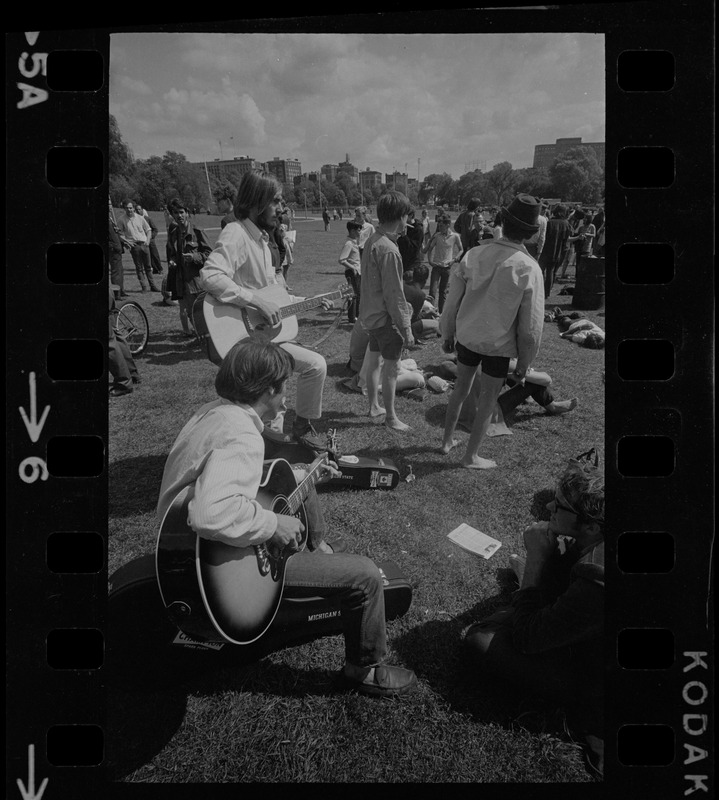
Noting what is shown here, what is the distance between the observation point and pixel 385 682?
2385 millimetres

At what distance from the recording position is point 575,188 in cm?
352

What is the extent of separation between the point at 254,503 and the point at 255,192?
2.53 meters

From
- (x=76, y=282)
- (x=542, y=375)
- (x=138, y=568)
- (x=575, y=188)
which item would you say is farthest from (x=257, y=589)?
(x=542, y=375)

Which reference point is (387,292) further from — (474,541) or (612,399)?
(612,399)

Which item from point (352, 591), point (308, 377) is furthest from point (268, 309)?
point (352, 591)

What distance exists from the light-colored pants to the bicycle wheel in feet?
10.6

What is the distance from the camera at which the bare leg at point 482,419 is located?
3963 millimetres

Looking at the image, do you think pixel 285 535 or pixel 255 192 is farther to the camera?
pixel 255 192

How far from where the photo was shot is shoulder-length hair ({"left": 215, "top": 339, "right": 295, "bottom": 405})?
2205 millimetres

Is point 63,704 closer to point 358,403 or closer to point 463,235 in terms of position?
point 358,403

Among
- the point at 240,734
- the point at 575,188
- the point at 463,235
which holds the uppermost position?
the point at 463,235

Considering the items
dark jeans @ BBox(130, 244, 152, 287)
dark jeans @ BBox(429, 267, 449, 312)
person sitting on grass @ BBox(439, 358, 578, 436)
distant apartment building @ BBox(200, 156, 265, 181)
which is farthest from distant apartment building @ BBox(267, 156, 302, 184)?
dark jeans @ BBox(130, 244, 152, 287)

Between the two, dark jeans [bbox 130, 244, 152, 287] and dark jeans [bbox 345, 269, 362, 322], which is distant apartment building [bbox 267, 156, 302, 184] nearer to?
dark jeans [bbox 345, 269, 362, 322]

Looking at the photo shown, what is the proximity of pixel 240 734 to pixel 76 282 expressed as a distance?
7.10 ft
